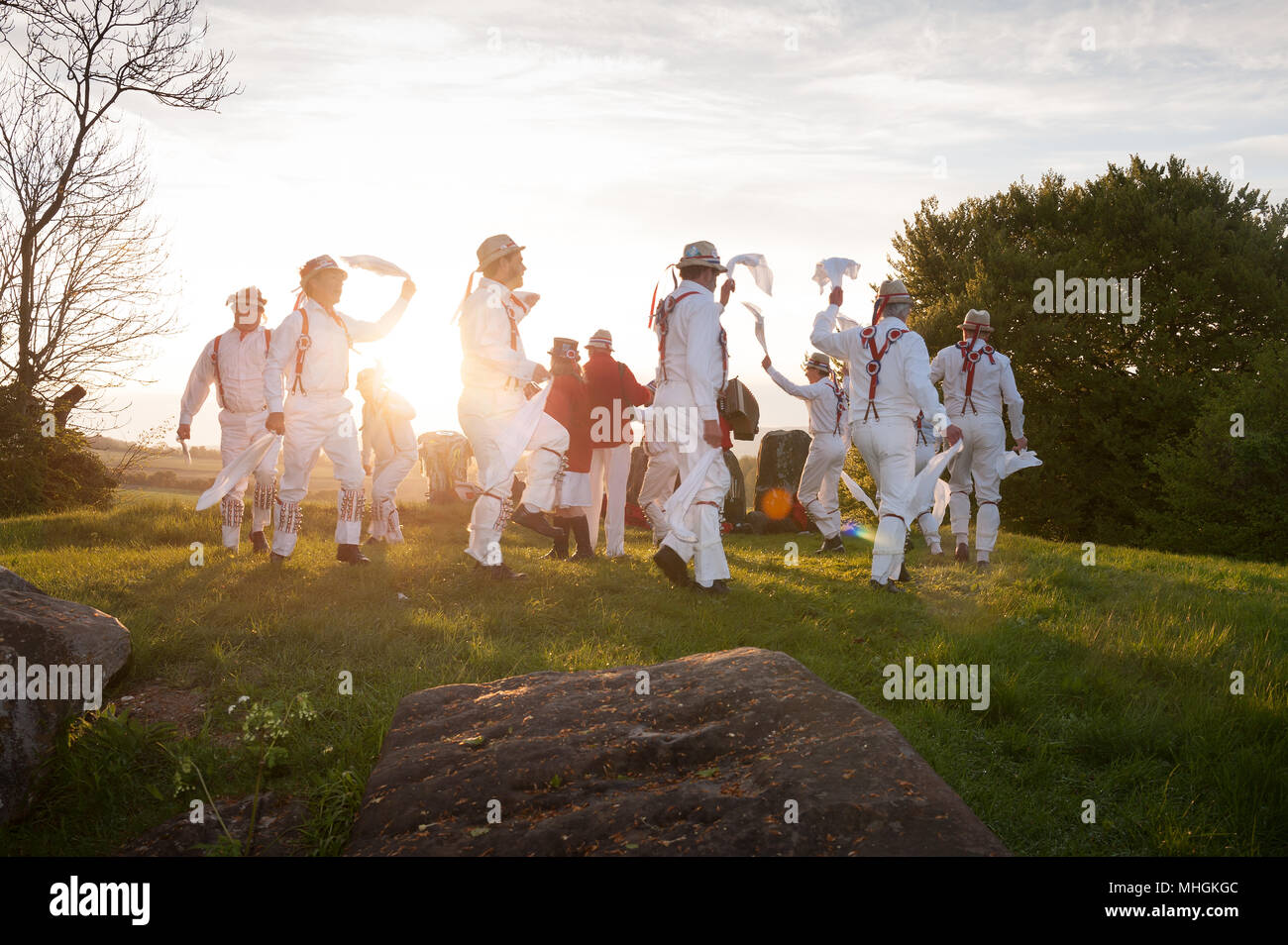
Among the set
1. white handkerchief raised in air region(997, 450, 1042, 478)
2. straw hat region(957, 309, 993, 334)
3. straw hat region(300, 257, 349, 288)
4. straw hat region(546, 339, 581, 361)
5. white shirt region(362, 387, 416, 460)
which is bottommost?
white handkerchief raised in air region(997, 450, 1042, 478)

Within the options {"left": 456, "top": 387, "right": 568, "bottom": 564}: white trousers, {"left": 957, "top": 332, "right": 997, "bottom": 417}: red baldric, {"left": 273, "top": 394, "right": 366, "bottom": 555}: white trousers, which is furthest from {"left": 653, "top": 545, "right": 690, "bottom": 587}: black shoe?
{"left": 957, "top": 332, "right": 997, "bottom": 417}: red baldric

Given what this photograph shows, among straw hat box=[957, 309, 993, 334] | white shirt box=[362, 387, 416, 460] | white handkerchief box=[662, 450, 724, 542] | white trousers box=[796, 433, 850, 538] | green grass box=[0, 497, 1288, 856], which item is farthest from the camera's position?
white trousers box=[796, 433, 850, 538]

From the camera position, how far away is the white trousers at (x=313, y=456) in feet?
27.6

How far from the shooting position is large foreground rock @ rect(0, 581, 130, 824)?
4.07 m

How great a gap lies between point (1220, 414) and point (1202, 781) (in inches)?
717

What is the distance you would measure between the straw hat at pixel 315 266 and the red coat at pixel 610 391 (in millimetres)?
3112

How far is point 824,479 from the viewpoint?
1246 centimetres

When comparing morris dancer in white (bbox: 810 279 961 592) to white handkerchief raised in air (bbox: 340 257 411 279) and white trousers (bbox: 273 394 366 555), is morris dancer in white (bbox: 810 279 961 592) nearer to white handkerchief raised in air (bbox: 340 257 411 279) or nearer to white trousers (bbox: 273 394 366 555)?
white handkerchief raised in air (bbox: 340 257 411 279)

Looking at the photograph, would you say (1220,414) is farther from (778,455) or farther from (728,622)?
(728,622)

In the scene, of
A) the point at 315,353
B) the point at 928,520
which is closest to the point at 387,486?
the point at 315,353

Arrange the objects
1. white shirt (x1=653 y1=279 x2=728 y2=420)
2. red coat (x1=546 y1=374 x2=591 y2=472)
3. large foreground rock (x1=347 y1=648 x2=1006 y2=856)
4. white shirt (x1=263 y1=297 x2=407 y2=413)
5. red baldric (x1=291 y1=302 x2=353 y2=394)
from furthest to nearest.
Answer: red coat (x1=546 y1=374 x2=591 y2=472) < red baldric (x1=291 y1=302 x2=353 y2=394) < white shirt (x1=263 y1=297 x2=407 y2=413) < white shirt (x1=653 y1=279 x2=728 y2=420) < large foreground rock (x1=347 y1=648 x2=1006 y2=856)

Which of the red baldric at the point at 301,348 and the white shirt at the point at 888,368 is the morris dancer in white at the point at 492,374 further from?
the white shirt at the point at 888,368

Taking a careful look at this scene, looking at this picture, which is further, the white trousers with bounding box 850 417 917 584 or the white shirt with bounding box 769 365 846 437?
the white shirt with bounding box 769 365 846 437

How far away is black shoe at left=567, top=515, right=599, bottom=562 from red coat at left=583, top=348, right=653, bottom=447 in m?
0.95
